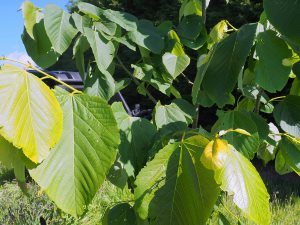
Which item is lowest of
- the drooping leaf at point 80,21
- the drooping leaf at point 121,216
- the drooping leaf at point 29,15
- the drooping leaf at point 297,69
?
the drooping leaf at point 121,216

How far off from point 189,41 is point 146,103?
19.2 ft

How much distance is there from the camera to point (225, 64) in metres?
0.71

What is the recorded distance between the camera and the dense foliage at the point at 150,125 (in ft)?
1.58

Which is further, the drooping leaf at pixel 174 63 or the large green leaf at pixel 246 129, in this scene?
the drooping leaf at pixel 174 63

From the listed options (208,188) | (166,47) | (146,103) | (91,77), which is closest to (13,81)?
(208,188)

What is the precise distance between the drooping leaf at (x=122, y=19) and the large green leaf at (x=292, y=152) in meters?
0.40

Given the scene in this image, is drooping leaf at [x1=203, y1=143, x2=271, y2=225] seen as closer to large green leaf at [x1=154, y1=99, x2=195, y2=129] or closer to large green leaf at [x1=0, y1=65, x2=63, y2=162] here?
large green leaf at [x1=0, y1=65, x2=63, y2=162]

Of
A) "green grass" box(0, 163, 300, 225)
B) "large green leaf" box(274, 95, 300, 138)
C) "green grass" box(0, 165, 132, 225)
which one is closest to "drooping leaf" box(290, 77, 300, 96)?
"large green leaf" box(274, 95, 300, 138)

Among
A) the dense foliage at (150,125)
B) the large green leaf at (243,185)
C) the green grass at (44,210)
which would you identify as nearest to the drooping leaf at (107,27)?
the dense foliage at (150,125)

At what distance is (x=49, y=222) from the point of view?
3205 mm

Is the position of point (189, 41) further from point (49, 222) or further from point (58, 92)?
point (49, 222)

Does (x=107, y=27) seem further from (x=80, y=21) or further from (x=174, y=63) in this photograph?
(x=174, y=63)

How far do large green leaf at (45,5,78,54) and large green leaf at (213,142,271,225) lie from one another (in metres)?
0.39

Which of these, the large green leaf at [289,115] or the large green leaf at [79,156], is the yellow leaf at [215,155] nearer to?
the large green leaf at [79,156]
